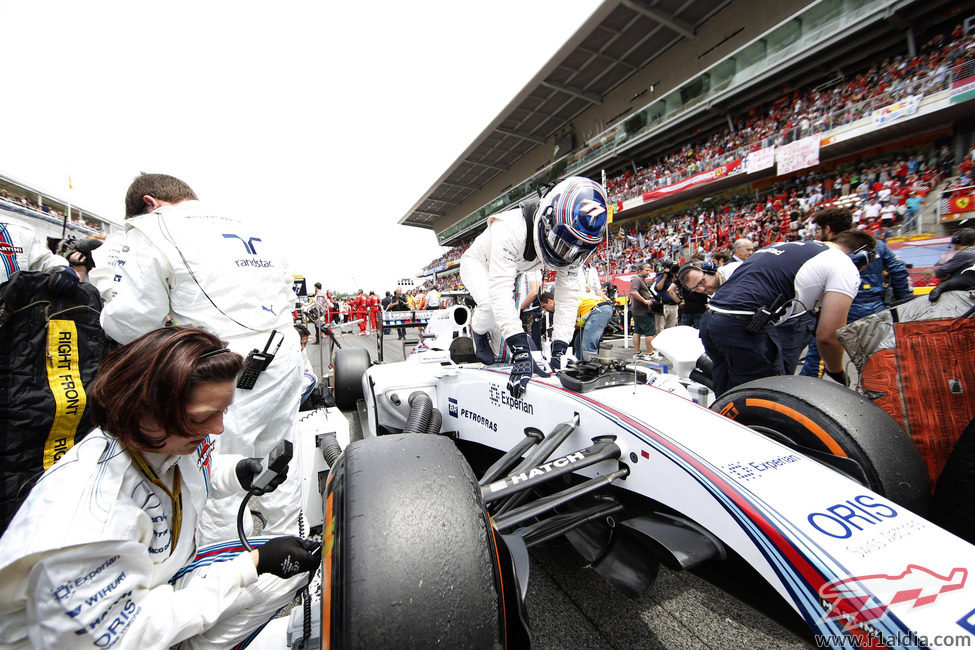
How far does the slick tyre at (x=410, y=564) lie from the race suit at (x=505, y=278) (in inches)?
54.4

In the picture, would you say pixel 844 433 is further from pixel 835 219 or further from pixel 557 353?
pixel 835 219

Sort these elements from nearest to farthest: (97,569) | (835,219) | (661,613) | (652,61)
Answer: (97,569), (661,613), (835,219), (652,61)

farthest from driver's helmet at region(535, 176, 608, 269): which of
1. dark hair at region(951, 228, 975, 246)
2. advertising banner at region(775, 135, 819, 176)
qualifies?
advertising banner at region(775, 135, 819, 176)

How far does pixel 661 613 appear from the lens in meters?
1.63

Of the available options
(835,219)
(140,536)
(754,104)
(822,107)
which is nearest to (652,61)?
(754,104)

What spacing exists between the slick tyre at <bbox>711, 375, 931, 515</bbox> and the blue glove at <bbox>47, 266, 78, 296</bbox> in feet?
10.2

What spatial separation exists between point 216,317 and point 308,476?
1224 millimetres

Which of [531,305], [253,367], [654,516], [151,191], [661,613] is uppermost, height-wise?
[151,191]

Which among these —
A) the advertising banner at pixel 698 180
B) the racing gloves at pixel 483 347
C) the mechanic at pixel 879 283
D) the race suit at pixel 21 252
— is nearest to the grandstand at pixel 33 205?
the race suit at pixel 21 252

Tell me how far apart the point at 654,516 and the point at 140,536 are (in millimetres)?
1371

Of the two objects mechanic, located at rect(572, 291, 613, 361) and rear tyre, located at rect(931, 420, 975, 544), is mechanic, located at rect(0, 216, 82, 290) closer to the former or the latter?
rear tyre, located at rect(931, 420, 975, 544)

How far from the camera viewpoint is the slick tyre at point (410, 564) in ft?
2.86

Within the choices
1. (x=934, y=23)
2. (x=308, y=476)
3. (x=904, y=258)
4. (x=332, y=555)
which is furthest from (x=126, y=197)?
(x=934, y=23)

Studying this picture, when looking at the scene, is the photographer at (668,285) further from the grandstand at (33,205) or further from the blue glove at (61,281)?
the grandstand at (33,205)
